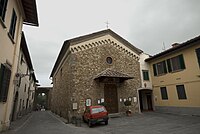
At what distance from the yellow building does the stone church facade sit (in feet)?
8.06

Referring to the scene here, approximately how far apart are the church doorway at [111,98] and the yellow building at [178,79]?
17.7 feet

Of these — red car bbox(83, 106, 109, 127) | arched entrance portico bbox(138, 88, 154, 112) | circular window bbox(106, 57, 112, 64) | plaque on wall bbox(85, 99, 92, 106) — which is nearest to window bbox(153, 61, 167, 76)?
arched entrance portico bbox(138, 88, 154, 112)

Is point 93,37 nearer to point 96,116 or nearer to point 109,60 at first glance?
point 109,60

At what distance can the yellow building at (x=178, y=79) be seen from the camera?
12.3 meters

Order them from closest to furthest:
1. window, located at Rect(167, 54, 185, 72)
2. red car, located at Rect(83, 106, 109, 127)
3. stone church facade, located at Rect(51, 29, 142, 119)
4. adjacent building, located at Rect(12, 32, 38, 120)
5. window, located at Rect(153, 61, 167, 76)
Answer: red car, located at Rect(83, 106, 109, 127) → adjacent building, located at Rect(12, 32, 38, 120) → stone church facade, located at Rect(51, 29, 142, 119) → window, located at Rect(167, 54, 185, 72) → window, located at Rect(153, 61, 167, 76)

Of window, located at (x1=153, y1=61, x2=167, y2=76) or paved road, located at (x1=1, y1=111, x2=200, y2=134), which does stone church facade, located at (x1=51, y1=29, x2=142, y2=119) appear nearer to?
window, located at (x1=153, y1=61, x2=167, y2=76)

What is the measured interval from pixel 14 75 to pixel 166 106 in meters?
14.4

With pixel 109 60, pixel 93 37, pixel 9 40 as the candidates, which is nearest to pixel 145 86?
pixel 109 60

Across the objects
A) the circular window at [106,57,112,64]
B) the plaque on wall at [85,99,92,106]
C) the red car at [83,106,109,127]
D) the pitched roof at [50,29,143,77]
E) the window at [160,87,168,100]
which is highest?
the pitched roof at [50,29,143,77]

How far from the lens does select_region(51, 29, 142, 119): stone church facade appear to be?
13203 mm

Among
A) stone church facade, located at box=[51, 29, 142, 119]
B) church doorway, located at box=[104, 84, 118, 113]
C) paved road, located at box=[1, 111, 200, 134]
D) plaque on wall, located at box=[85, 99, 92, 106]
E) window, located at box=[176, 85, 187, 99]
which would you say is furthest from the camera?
church doorway, located at box=[104, 84, 118, 113]

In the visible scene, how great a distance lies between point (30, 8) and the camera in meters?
8.84

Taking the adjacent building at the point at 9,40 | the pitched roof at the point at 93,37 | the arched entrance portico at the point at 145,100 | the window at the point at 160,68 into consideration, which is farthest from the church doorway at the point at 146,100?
the adjacent building at the point at 9,40

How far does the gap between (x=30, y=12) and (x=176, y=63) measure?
13.7 metres
